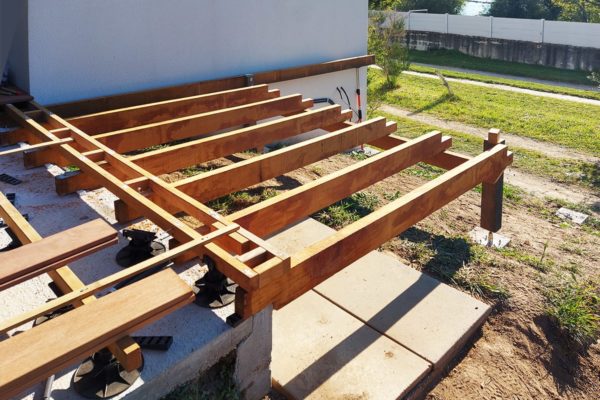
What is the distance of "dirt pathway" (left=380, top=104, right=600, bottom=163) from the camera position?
376 inches

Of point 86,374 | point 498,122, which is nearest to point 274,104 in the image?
point 86,374

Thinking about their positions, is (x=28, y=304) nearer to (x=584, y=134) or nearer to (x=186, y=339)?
(x=186, y=339)

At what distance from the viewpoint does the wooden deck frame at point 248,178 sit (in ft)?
8.20

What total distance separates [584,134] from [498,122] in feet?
5.78

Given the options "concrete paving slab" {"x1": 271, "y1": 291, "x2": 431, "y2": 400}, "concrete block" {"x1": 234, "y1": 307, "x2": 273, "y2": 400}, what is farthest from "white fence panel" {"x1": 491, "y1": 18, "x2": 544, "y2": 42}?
"concrete block" {"x1": 234, "y1": 307, "x2": 273, "y2": 400}

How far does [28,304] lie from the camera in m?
2.71

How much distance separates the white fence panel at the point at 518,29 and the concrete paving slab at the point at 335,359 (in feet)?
76.8

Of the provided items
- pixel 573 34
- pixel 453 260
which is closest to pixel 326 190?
pixel 453 260

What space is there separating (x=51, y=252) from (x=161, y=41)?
4.03m

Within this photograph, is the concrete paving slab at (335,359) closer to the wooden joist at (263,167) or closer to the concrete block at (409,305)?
the concrete block at (409,305)

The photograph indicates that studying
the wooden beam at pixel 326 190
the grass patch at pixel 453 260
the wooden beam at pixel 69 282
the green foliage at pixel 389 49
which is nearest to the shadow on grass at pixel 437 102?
the green foliage at pixel 389 49

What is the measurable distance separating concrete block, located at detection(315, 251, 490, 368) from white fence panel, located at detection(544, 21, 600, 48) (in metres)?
21.4

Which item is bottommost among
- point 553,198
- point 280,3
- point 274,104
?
point 553,198

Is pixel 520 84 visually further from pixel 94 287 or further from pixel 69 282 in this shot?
pixel 94 287
